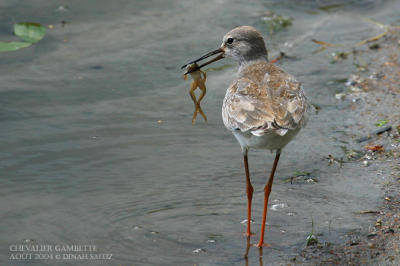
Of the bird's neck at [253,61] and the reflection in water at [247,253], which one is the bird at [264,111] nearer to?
the reflection in water at [247,253]

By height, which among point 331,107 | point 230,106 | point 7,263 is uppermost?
point 230,106

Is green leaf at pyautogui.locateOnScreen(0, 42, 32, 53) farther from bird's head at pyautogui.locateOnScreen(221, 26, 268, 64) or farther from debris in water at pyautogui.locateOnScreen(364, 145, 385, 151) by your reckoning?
debris in water at pyautogui.locateOnScreen(364, 145, 385, 151)

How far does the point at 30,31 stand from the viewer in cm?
904

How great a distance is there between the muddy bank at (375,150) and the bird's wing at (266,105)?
1032 mm

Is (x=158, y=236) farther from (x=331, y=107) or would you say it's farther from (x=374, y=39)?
(x=374, y=39)

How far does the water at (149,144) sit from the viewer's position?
5.32 metres

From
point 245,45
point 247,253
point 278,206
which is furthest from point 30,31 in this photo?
point 247,253

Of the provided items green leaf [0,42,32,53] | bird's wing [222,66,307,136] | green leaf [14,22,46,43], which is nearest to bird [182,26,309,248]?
bird's wing [222,66,307,136]

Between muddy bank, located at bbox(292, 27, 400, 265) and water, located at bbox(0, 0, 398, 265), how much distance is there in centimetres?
15

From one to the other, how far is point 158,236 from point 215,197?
0.88m

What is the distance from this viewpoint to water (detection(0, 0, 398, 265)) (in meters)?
5.32

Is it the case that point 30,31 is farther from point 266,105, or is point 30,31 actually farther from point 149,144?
point 266,105

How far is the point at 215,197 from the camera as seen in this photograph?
5926 mm

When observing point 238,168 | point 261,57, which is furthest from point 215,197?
point 261,57
